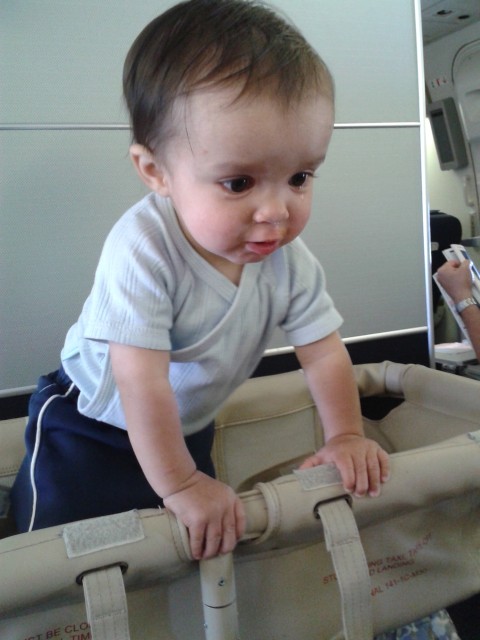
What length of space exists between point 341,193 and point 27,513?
2.97 feet

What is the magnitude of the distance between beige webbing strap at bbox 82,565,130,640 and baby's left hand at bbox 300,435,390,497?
0.78ft

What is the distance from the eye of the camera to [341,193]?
1.28 metres

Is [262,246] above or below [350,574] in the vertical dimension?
above

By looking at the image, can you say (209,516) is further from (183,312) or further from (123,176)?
(123,176)

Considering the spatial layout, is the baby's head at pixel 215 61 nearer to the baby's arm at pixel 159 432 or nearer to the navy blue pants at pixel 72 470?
the baby's arm at pixel 159 432

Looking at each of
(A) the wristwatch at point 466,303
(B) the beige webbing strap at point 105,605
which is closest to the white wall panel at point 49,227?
(B) the beige webbing strap at point 105,605

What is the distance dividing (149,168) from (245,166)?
5.8 inches

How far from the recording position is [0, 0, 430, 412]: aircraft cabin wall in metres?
0.99

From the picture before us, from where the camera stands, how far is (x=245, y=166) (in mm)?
523

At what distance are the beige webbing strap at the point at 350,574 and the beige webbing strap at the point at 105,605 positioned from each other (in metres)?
0.19

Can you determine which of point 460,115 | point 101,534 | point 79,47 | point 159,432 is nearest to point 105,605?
point 101,534

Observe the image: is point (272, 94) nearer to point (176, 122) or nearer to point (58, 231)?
point (176, 122)

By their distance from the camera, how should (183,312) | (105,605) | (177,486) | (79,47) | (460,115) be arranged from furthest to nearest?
(460,115), (79,47), (183,312), (177,486), (105,605)

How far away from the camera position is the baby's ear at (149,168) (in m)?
0.61
